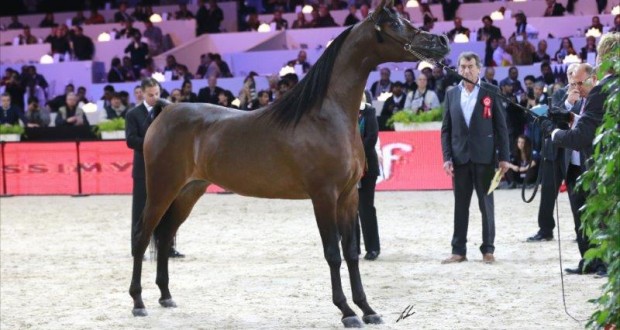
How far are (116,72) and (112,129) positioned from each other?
5.07 m

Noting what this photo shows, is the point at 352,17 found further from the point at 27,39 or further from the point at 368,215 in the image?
the point at 368,215

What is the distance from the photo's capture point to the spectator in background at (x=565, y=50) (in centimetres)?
1958

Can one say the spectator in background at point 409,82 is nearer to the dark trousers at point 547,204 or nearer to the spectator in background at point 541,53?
the spectator in background at point 541,53

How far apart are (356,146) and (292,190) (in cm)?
61

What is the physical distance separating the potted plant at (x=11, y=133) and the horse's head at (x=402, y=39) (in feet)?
44.3

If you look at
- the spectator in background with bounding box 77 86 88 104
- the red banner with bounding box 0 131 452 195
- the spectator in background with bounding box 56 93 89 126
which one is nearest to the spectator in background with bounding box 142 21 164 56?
the spectator in background with bounding box 77 86 88 104

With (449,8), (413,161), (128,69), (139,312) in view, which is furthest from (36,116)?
(139,312)

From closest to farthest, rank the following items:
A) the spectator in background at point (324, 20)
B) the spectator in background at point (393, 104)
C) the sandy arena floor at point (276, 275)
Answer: the sandy arena floor at point (276, 275) → the spectator in background at point (393, 104) → the spectator in background at point (324, 20)

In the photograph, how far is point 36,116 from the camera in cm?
2159

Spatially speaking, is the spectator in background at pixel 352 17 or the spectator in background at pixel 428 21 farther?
the spectator in background at pixel 352 17

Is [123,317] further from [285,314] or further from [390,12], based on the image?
[390,12]

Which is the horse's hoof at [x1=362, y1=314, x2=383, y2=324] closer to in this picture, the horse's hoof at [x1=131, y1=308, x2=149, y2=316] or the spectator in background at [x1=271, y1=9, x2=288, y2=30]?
the horse's hoof at [x1=131, y1=308, x2=149, y2=316]

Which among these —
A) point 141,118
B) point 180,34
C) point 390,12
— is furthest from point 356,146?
point 180,34

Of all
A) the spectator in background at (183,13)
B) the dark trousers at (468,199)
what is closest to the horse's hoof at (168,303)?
the dark trousers at (468,199)
